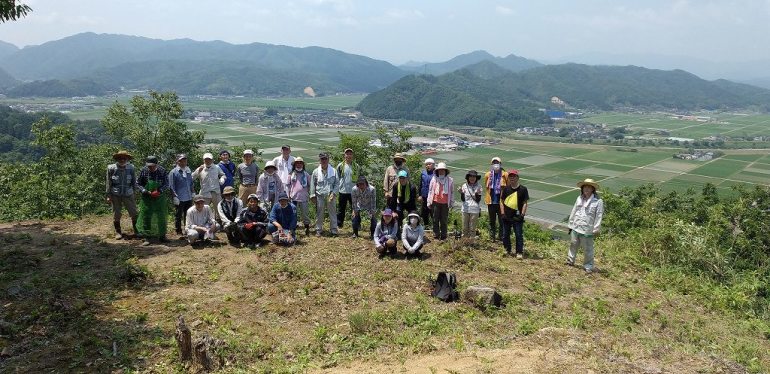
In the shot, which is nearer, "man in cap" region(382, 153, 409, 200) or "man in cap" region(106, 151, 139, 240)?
"man in cap" region(106, 151, 139, 240)

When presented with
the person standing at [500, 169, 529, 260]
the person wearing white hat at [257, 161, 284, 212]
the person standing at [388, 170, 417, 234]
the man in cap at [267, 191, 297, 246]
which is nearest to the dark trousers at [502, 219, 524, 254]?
the person standing at [500, 169, 529, 260]

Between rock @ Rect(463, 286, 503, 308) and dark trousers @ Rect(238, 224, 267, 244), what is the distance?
4.27m

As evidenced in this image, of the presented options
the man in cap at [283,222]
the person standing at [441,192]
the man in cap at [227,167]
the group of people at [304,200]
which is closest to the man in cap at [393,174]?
the group of people at [304,200]

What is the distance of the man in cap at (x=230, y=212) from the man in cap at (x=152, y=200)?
1142mm

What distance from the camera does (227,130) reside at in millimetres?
85312

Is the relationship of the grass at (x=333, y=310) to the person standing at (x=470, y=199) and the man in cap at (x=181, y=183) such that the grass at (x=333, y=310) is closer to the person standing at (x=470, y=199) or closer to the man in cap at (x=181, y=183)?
the person standing at (x=470, y=199)

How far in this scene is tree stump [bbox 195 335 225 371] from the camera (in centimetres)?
486

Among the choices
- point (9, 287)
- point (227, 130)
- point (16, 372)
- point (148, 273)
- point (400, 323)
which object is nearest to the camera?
point (16, 372)

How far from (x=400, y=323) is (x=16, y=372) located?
423 centimetres

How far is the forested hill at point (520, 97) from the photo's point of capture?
426ft

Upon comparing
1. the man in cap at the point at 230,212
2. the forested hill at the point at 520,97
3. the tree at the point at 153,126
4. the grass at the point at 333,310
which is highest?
the forested hill at the point at 520,97

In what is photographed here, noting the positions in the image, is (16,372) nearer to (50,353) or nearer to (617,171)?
(50,353)

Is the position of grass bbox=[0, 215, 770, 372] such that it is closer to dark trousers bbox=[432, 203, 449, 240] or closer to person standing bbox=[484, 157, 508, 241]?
dark trousers bbox=[432, 203, 449, 240]

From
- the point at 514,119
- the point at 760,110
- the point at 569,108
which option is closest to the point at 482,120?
the point at 514,119
